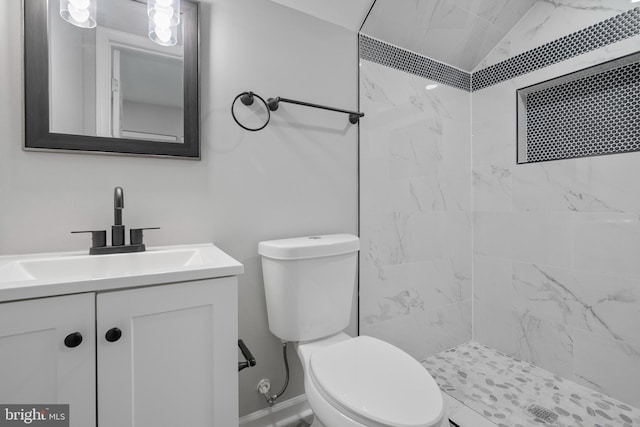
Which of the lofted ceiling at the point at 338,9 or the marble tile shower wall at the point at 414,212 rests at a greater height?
the lofted ceiling at the point at 338,9

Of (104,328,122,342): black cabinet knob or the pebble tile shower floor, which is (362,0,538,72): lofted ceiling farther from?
the pebble tile shower floor

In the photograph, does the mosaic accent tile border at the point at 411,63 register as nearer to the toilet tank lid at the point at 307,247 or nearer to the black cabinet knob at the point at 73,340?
the toilet tank lid at the point at 307,247

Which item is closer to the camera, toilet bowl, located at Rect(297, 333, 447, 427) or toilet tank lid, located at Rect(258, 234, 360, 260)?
toilet bowl, located at Rect(297, 333, 447, 427)

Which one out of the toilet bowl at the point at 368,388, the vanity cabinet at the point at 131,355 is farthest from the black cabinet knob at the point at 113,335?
the toilet bowl at the point at 368,388

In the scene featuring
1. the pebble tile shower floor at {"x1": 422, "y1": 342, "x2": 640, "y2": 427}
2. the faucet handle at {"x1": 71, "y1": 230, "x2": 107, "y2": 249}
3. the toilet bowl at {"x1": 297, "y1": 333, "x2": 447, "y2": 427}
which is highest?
the faucet handle at {"x1": 71, "y1": 230, "x2": 107, "y2": 249}

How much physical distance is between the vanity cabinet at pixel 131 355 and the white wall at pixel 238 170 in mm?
478

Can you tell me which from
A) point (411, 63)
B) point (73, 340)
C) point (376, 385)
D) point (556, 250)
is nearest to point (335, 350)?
point (376, 385)

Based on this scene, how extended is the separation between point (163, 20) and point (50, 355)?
115 cm

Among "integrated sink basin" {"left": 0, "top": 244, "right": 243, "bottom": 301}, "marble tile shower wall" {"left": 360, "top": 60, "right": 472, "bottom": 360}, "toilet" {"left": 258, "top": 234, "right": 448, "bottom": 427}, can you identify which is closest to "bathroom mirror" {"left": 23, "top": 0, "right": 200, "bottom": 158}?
"integrated sink basin" {"left": 0, "top": 244, "right": 243, "bottom": 301}

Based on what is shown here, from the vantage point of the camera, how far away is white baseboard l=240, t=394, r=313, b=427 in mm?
1336

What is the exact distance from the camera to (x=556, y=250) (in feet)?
5.51

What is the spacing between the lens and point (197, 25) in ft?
3.95

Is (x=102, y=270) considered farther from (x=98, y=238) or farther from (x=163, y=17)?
(x=163, y=17)

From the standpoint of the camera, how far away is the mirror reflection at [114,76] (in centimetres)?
103
